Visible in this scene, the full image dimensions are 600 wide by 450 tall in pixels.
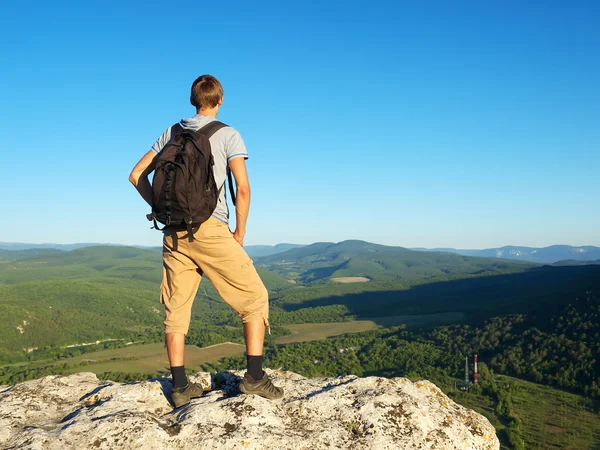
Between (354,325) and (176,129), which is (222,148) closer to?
(176,129)

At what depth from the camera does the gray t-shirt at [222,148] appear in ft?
17.9

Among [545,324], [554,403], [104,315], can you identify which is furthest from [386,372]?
[104,315]

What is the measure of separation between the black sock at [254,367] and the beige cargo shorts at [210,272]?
0.45 metres

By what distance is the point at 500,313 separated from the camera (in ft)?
356

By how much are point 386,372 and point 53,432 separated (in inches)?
3143

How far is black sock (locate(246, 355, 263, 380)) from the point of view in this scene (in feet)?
18.8

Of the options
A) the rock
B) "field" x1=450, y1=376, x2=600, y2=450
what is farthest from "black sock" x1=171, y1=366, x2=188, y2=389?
"field" x1=450, y1=376, x2=600, y2=450

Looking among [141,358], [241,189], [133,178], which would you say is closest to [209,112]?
[241,189]

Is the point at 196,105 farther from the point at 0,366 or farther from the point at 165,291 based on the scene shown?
the point at 0,366

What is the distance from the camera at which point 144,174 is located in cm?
582

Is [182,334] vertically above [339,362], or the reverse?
[182,334]

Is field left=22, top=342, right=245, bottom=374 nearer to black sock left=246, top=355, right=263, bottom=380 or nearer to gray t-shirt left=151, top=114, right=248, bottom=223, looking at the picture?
black sock left=246, top=355, right=263, bottom=380

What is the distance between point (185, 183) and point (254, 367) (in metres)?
2.48

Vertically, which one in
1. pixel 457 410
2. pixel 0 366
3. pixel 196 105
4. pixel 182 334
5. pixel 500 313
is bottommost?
pixel 0 366
